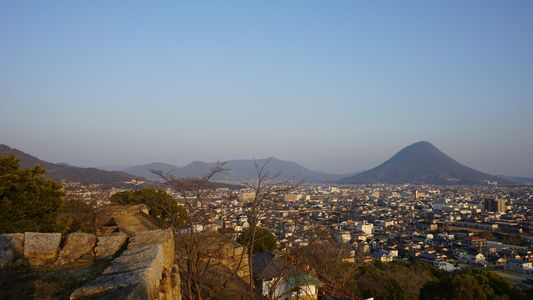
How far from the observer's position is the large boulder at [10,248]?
4.64 meters

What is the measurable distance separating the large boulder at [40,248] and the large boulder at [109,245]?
47cm

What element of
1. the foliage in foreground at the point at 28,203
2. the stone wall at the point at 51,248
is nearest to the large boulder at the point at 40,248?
the stone wall at the point at 51,248

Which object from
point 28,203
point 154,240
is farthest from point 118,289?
point 28,203

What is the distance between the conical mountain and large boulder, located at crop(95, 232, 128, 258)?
149592mm

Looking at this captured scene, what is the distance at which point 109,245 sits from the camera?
5180 millimetres

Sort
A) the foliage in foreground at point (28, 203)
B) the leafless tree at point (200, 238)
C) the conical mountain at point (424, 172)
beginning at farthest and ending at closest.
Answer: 1. the conical mountain at point (424, 172)
2. the foliage in foreground at point (28, 203)
3. the leafless tree at point (200, 238)

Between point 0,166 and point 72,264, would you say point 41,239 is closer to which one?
point 72,264

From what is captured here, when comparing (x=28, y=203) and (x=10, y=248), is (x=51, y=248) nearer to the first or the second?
(x=10, y=248)

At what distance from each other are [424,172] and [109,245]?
17056 cm

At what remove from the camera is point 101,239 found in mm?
5273

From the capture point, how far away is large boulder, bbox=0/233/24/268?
15.2ft

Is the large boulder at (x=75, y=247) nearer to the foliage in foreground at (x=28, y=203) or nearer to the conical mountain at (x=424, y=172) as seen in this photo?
the foliage in foreground at (x=28, y=203)

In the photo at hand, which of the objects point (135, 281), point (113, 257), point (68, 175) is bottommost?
point (68, 175)

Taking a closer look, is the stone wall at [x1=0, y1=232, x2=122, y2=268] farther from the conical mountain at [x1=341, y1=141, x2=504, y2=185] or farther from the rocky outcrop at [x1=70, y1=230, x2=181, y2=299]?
the conical mountain at [x1=341, y1=141, x2=504, y2=185]
